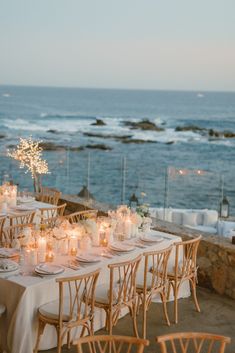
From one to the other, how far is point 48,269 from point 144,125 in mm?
44170

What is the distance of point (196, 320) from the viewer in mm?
5910

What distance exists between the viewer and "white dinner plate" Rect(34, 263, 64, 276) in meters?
4.89

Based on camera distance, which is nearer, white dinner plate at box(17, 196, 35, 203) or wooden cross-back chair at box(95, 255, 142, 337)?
wooden cross-back chair at box(95, 255, 142, 337)

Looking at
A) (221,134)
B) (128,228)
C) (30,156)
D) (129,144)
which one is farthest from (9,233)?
(221,134)

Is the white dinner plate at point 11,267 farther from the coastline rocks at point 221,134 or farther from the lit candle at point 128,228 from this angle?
the coastline rocks at point 221,134

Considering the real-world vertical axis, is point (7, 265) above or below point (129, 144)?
below

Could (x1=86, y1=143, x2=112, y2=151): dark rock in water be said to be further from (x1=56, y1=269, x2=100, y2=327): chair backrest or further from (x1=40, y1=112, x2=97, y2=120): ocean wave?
(x1=56, y1=269, x2=100, y2=327): chair backrest

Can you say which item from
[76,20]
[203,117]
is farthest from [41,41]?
[203,117]

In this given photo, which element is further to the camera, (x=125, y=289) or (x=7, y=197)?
(x=7, y=197)

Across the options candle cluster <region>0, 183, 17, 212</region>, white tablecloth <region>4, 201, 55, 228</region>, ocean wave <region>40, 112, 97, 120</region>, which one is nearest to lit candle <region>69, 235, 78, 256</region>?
white tablecloth <region>4, 201, 55, 228</region>

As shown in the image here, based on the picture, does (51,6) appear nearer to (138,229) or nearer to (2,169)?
(2,169)

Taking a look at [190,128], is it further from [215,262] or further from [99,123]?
[215,262]

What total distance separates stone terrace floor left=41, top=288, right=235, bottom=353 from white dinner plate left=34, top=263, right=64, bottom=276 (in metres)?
0.72

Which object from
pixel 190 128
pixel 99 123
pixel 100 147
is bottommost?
pixel 100 147
